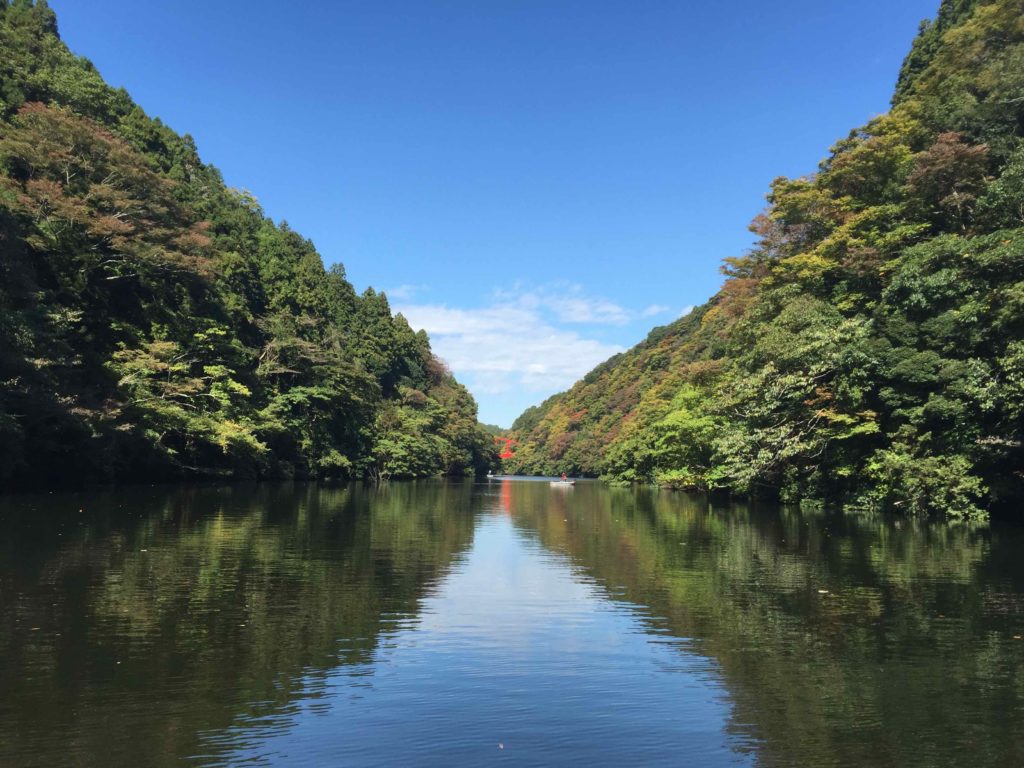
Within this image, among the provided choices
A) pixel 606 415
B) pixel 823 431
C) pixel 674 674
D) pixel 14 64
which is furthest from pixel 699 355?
pixel 674 674

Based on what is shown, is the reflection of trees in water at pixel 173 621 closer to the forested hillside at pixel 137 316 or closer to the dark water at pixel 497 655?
the dark water at pixel 497 655

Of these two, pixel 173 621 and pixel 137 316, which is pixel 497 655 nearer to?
pixel 173 621

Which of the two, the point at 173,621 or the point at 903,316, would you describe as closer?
the point at 173,621

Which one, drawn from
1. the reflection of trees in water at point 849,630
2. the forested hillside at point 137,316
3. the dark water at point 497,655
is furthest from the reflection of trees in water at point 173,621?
the forested hillside at point 137,316

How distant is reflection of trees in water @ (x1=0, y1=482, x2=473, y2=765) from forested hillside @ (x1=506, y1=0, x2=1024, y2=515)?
1755 cm

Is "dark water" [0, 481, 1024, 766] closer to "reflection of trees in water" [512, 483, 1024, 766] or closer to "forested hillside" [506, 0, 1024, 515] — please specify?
"reflection of trees in water" [512, 483, 1024, 766]

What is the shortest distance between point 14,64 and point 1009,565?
51.4 metres

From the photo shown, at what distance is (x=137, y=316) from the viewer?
38.6 m

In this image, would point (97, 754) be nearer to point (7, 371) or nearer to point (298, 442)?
point (7, 371)

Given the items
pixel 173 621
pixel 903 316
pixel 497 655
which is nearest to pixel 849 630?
pixel 497 655

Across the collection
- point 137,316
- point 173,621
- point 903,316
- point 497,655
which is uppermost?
point 137,316

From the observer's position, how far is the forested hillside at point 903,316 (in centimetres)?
2300

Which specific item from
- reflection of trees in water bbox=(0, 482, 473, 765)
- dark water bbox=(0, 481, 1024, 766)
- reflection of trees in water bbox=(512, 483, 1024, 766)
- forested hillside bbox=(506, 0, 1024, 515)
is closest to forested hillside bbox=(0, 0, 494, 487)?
reflection of trees in water bbox=(0, 482, 473, 765)

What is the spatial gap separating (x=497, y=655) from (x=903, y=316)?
24.5 m
